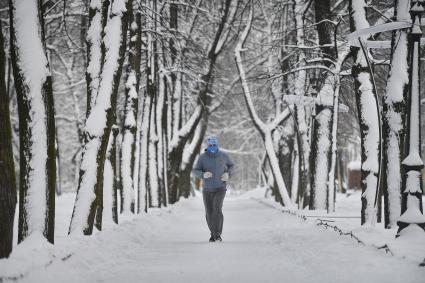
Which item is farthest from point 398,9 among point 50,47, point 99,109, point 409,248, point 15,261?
point 50,47

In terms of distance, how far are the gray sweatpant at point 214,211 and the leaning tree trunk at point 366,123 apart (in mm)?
2772

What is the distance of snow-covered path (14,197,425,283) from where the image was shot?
6.02m

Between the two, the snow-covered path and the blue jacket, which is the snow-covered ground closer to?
the snow-covered path

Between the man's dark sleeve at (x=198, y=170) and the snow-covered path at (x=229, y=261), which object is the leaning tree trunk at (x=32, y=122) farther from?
the man's dark sleeve at (x=198, y=170)

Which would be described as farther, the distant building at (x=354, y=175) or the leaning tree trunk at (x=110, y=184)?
the distant building at (x=354, y=175)

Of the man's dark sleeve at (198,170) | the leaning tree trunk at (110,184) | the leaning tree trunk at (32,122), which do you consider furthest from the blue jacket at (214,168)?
the leaning tree trunk at (32,122)

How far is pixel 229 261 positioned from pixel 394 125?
396 cm

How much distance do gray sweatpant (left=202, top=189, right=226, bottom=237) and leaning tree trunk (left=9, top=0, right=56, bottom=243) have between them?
3979 mm

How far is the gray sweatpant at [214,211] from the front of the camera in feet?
34.3

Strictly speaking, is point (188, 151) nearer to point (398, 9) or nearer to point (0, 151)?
point (398, 9)

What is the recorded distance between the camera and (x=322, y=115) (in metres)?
16.9

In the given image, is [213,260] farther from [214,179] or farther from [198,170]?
[198,170]

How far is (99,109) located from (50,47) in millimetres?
17005

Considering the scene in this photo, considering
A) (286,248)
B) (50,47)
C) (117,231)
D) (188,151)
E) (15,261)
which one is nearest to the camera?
(15,261)
